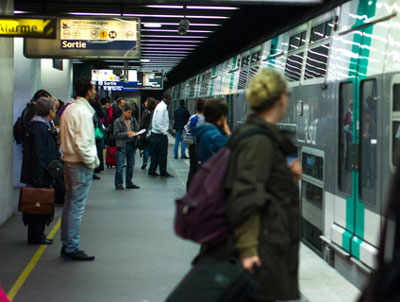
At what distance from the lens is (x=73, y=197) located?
6617 mm

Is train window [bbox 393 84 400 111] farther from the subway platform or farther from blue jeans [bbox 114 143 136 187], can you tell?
blue jeans [bbox 114 143 136 187]

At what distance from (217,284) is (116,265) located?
3927 millimetres

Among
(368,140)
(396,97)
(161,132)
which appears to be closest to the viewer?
(396,97)

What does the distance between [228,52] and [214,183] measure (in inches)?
614

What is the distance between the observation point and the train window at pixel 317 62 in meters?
7.77

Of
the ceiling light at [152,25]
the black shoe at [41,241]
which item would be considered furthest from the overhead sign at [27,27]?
the ceiling light at [152,25]

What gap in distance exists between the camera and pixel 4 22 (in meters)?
7.59

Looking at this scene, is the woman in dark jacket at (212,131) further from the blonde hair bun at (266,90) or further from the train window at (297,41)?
the train window at (297,41)

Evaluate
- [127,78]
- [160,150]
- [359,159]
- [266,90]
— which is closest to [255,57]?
[160,150]

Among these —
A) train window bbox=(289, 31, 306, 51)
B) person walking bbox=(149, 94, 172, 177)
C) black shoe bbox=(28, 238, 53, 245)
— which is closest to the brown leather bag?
black shoe bbox=(28, 238, 53, 245)

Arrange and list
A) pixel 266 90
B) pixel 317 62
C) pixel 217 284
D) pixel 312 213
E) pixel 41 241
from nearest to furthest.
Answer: pixel 217 284
pixel 266 90
pixel 41 241
pixel 317 62
pixel 312 213

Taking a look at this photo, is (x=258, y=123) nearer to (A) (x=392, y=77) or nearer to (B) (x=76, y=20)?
(A) (x=392, y=77)

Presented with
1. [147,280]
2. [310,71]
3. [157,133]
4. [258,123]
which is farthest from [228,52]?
[258,123]

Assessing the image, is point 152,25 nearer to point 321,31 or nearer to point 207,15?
point 207,15
